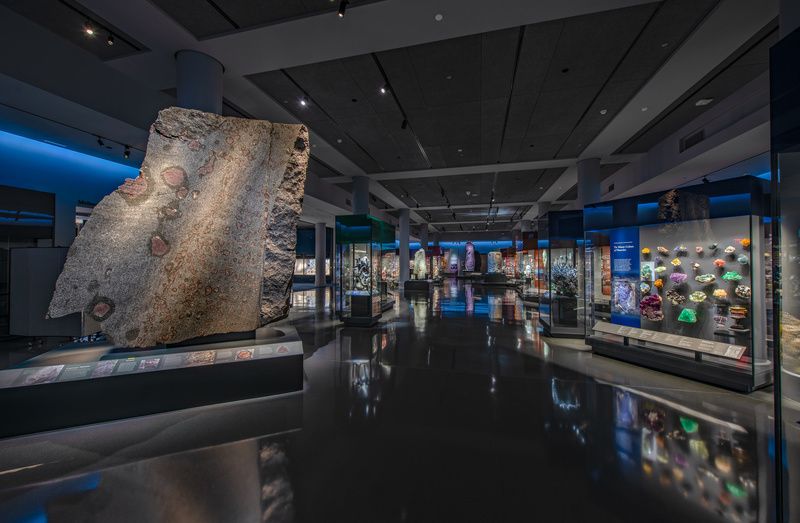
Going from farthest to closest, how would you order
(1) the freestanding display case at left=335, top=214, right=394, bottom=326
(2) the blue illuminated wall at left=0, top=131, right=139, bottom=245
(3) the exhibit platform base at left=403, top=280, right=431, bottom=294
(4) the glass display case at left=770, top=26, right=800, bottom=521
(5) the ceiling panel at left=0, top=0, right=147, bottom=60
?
(3) the exhibit platform base at left=403, top=280, right=431, bottom=294 → (1) the freestanding display case at left=335, top=214, right=394, bottom=326 → (2) the blue illuminated wall at left=0, top=131, right=139, bottom=245 → (5) the ceiling panel at left=0, top=0, right=147, bottom=60 → (4) the glass display case at left=770, top=26, right=800, bottom=521

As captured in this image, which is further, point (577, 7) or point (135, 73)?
point (135, 73)

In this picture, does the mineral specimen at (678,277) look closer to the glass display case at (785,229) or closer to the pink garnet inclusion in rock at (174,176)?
the glass display case at (785,229)

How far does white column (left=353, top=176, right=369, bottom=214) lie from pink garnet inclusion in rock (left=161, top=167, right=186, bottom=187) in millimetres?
7638

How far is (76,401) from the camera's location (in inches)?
110

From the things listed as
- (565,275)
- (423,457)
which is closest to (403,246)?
(565,275)

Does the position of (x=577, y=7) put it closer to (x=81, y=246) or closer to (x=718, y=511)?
(x=718, y=511)

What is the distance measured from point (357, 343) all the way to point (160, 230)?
3760 mm

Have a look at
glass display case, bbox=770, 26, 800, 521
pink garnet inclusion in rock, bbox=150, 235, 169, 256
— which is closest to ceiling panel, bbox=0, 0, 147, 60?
pink garnet inclusion in rock, bbox=150, 235, 169, 256

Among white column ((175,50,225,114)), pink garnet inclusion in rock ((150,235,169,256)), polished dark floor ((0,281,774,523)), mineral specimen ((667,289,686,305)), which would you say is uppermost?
white column ((175,50,225,114))

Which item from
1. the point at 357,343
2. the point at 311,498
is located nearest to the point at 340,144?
the point at 357,343

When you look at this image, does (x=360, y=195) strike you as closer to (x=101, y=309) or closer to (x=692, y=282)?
(x=101, y=309)

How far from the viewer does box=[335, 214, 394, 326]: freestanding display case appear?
25.9 ft

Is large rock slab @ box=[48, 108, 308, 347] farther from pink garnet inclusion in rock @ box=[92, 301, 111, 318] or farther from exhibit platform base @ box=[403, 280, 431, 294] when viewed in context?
exhibit platform base @ box=[403, 280, 431, 294]

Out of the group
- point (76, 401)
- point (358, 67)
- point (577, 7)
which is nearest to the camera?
point (76, 401)
